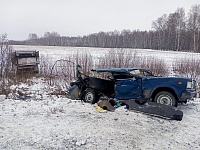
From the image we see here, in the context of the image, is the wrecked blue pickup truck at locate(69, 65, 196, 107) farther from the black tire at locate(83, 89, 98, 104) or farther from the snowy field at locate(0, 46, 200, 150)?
the snowy field at locate(0, 46, 200, 150)

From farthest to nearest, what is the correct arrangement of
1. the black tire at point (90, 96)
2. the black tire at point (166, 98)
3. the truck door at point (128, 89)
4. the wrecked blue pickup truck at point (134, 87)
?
1. the black tire at point (90, 96)
2. the truck door at point (128, 89)
3. the black tire at point (166, 98)
4. the wrecked blue pickup truck at point (134, 87)

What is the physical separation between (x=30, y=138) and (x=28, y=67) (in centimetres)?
1199

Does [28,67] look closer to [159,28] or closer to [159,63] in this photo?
[159,63]

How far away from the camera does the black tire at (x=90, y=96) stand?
7.84 meters

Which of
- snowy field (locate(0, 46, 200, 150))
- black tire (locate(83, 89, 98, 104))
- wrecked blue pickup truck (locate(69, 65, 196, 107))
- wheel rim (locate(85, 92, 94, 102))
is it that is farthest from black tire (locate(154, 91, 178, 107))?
wheel rim (locate(85, 92, 94, 102))

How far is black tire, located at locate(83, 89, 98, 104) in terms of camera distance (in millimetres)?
7844

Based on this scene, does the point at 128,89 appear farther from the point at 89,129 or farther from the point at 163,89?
the point at 89,129

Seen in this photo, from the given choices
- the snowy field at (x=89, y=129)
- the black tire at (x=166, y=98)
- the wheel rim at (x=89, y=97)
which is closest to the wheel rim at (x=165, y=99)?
the black tire at (x=166, y=98)

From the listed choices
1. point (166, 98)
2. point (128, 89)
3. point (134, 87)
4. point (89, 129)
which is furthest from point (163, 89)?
point (89, 129)

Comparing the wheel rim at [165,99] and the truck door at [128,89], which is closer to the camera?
the wheel rim at [165,99]

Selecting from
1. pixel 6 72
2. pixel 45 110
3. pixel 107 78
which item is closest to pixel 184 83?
pixel 107 78

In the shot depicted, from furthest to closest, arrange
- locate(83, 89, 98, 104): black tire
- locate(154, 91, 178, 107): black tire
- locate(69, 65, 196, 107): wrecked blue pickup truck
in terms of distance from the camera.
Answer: locate(83, 89, 98, 104): black tire, locate(154, 91, 178, 107): black tire, locate(69, 65, 196, 107): wrecked blue pickup truck

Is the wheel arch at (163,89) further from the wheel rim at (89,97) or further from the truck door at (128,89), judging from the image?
the wheel rim at (89,97)

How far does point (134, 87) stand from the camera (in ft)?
23.7
